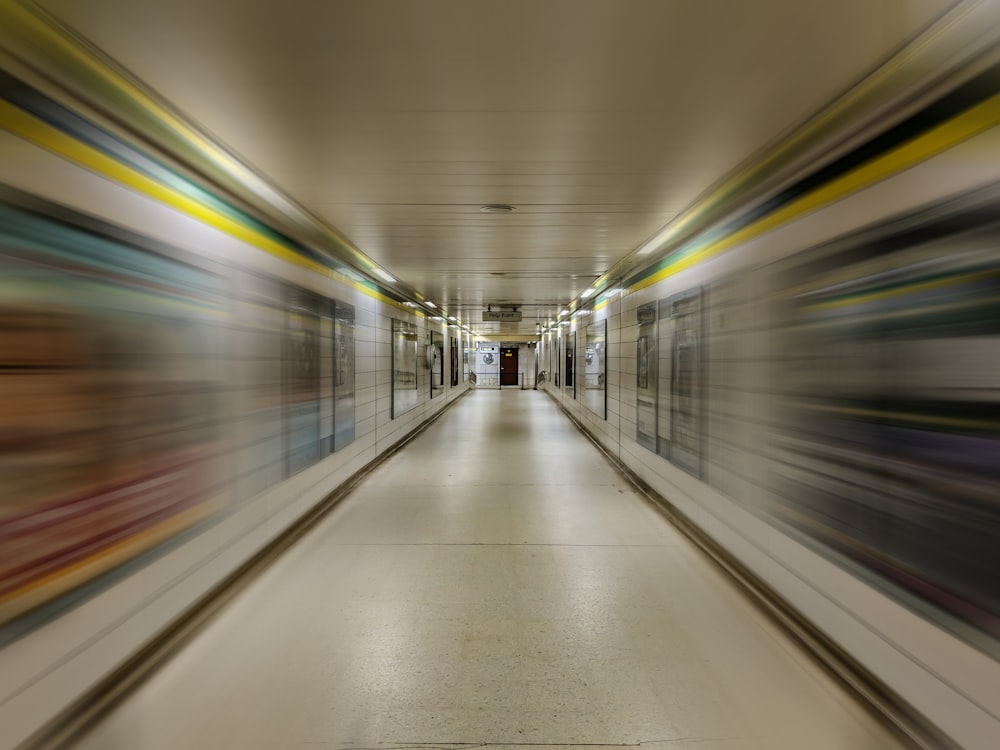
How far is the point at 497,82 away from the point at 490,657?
2.62m

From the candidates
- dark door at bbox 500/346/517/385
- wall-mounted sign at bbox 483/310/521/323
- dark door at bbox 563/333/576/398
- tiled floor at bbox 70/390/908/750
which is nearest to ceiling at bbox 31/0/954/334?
tiled floor at bbox 70/390/908/750

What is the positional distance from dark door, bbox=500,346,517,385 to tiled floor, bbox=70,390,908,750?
23037 millimetres

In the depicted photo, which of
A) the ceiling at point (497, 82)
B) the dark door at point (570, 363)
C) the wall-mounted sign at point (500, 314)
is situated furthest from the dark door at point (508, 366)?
the ceiling at point (497, 82)

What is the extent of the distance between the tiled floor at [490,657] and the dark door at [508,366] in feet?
75.6

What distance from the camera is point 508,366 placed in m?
27.5

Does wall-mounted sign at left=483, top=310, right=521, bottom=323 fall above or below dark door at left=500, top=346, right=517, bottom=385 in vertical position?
above

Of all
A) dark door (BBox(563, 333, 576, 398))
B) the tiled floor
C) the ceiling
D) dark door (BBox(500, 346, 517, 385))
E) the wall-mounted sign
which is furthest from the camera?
dark door (BBox(500, 346, 517, 385))

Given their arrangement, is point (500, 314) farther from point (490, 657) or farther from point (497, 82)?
point (490, 657)

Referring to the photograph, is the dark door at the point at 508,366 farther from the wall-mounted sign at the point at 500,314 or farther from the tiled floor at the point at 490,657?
the tiled floor at the point at 490,657

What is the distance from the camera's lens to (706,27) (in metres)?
1.78

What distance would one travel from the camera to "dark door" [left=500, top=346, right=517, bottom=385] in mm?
27203

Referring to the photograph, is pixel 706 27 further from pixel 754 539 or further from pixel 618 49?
pixel 754 539

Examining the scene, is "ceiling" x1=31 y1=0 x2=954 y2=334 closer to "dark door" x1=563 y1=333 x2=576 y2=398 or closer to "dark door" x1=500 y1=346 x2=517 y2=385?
"dark door" x1=563 y1=333 x2=576 y2=398

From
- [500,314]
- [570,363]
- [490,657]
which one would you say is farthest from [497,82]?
[570,363]
